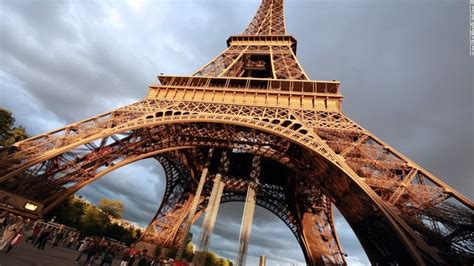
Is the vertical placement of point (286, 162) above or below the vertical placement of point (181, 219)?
above

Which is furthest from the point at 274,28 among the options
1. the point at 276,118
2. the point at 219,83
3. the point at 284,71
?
the point at 276,118

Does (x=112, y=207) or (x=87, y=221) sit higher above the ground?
(x=112, y=207)

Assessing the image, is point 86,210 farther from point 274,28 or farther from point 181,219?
point 274,28

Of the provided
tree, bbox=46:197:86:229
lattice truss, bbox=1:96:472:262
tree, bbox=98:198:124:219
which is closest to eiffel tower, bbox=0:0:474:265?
lattice truss, bbox=1:96:472:262

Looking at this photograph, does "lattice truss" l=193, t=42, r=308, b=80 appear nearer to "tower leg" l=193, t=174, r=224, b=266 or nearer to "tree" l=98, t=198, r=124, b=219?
Answer: "tower leg" l=193, t=174, r=224, b=266

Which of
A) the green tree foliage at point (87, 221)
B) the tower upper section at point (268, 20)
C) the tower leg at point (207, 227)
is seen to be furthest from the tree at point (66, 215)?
the tower upper section at point (268, 20)

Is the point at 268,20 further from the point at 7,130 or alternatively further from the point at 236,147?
the point at 7,130

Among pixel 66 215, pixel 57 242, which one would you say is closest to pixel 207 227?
pixel 57 242

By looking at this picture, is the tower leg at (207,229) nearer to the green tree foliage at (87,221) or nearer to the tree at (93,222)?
the green tree foliage at (87,221)
